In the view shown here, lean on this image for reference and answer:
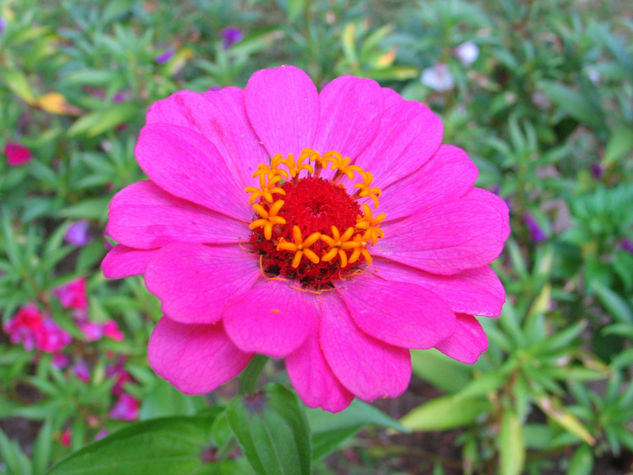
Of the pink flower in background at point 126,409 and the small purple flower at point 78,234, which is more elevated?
the small purple flower at point 78,234

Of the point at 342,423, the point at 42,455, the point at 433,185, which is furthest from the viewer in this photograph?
the point at 42,455

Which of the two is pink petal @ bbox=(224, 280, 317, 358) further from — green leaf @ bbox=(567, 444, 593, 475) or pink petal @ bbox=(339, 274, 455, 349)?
green leaf @ bbox=(567, 444, 593, 475)

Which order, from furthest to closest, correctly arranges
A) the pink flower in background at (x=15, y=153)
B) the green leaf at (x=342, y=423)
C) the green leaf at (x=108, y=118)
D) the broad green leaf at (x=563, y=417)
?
the pink flower in background at (x=15, y=153) < the green leaf at (x=108, y=118) < the broad green leaf at (x=563, y=417) < the green leaf at (x=342, y=423)

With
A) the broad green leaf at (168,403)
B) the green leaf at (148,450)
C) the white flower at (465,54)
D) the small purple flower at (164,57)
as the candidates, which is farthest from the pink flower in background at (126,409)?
the white flower at (465,54)

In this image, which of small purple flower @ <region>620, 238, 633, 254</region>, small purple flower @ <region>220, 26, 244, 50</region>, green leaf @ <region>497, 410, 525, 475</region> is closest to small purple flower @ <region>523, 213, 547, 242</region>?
small purple flower @ <region>620, 238, 633, 254</region>

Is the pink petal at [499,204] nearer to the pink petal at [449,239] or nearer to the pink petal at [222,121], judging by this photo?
the pink petal at [449,239]

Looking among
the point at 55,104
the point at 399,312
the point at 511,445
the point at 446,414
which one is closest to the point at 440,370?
the point at 446,414

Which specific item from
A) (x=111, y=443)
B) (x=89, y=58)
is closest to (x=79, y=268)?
(x=89, y=58)

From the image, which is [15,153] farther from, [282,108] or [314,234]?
[314,234]
